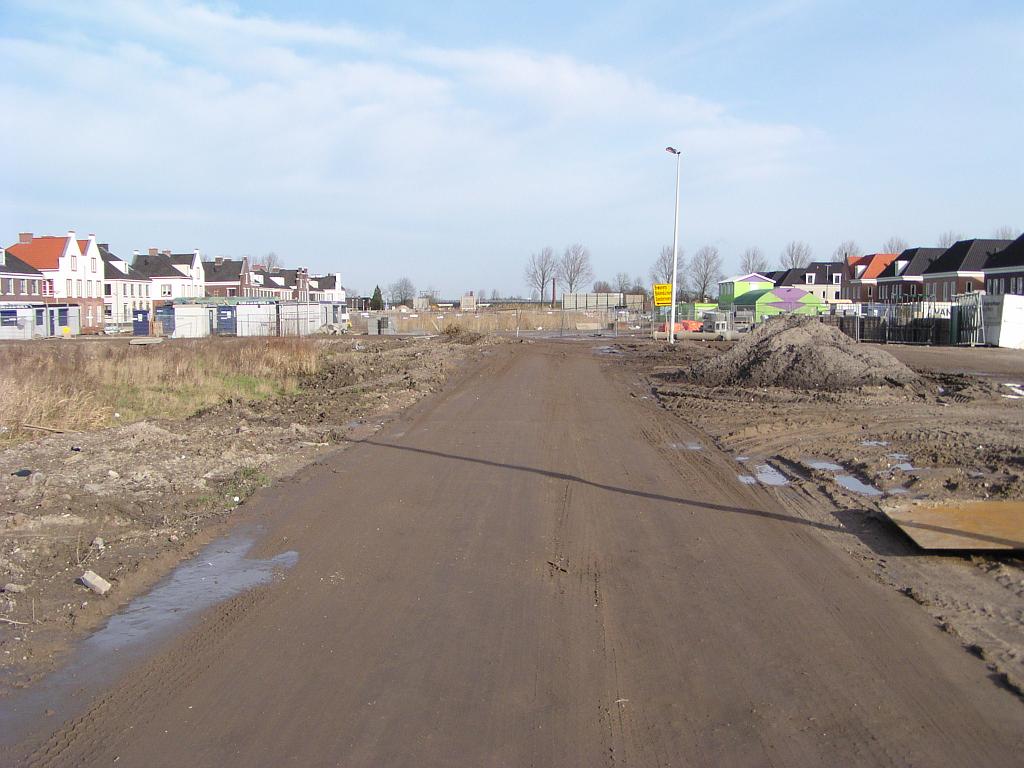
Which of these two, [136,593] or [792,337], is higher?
[792,337]

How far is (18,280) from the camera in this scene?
68.1m

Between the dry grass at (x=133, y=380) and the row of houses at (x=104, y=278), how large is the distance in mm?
45324

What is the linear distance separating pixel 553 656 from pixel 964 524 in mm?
5289

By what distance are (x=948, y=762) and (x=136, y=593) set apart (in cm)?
621

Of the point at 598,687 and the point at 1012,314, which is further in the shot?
the point at 1012,314

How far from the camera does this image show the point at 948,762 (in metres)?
4.36

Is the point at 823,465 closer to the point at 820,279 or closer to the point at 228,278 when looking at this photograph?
the point at 228,278

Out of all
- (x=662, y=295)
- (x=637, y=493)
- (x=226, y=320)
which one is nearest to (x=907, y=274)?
(x=662, y=295)

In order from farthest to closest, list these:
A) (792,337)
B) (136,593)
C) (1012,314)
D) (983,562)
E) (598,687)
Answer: (1012,314) → (792,337) → (983,562) → (136,593) → (598,687)

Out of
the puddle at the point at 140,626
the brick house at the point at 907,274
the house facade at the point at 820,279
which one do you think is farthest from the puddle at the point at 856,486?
the house facade at the point at 820,279

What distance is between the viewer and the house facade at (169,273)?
9389 cm

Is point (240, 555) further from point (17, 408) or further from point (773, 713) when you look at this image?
point (17, 408)

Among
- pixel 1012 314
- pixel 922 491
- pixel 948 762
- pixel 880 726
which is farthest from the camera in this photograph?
pixel 1012 314

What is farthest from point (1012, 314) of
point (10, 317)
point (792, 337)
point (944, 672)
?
point (10, 317)
